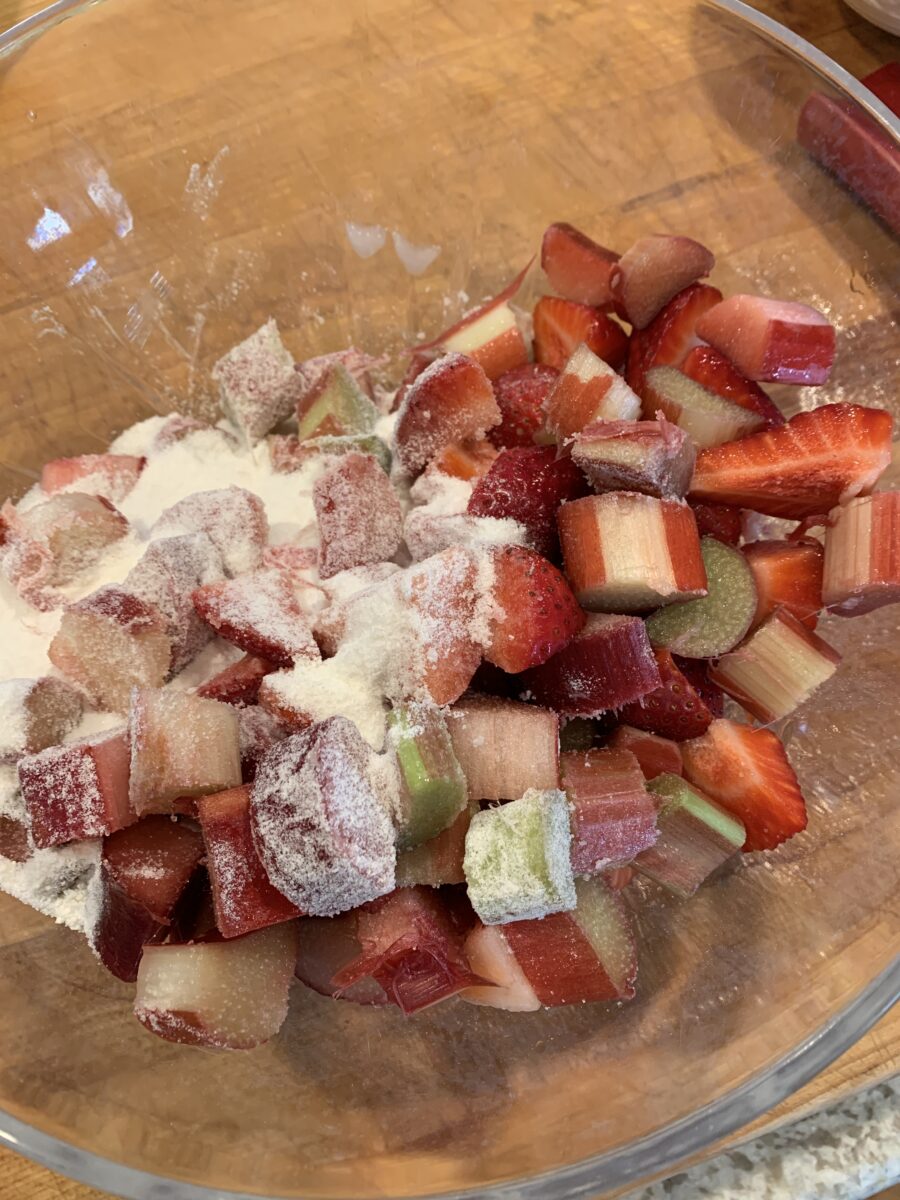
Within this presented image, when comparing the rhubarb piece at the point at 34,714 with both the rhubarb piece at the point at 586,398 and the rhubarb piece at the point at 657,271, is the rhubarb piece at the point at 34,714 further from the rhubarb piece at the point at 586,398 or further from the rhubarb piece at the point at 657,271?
the rhubarb piece at the point at 657,271

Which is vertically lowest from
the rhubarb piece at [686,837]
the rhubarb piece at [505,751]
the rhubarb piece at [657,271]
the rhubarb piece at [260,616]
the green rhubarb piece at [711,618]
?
the rhubarb piece at [686,837]

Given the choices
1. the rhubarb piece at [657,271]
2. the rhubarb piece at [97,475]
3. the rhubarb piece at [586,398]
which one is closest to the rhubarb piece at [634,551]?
the rhubarb piece at [586,398]

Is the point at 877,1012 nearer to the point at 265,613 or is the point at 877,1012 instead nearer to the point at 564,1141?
the point at 564,1141

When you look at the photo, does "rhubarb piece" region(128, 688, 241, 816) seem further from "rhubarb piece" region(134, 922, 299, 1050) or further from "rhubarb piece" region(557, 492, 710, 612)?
"rhubarb piece" region(557, 492, 710, 612)

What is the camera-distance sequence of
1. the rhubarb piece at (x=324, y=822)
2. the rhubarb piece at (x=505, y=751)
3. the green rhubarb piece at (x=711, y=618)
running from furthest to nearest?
the green rhubarb piece at (x=711, y=618)
the rhubarb piece at (x=505, y=751)
the rhubarb piece at (x=324, y=822)

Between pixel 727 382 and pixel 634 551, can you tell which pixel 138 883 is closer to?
pixel 634 551

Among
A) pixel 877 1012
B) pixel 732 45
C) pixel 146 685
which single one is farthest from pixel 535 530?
pixel 732 45

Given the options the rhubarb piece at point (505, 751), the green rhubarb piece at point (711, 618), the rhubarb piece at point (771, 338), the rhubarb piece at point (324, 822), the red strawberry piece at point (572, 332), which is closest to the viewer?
the rhubarb piece at point (324, 822)

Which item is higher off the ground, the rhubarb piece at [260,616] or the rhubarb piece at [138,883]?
the rhubarb piece at [260,616]
